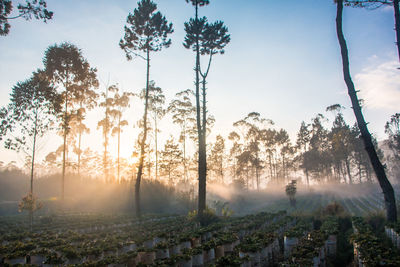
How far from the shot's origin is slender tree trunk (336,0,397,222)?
10.0 meters

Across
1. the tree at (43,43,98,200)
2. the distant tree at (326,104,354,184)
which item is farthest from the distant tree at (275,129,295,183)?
the tree at (43,43,98,200)

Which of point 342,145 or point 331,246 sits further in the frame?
point 342,145

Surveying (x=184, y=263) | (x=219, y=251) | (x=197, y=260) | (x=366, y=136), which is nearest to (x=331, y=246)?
(x=219, y=251)

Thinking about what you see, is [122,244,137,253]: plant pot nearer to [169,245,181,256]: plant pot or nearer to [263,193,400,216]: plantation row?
[169,245,181,256]: plant pot

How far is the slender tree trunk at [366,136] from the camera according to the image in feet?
32.9

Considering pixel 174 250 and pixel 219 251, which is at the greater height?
pixel 219 251

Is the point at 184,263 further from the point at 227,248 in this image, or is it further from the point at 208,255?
the point at 227,248

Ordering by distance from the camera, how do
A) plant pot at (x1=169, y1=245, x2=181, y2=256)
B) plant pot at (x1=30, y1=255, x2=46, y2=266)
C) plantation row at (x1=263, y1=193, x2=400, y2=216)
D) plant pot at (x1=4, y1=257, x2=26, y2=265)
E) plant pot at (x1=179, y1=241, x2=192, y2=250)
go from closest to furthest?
1. plant pot at (x1=4, y1=257, x2=26, y2=265)
2. plant pot at (x1=30, y1=255, x2=46, y2=266)
3. plant pot at (x1=169, y1=245, x2=181, y2=256)
4. plant pot at (x1=179, y1=241, x2=192, y2=250)
5. plantation row at (x1=263, y1=193, x2=400, y2=216)

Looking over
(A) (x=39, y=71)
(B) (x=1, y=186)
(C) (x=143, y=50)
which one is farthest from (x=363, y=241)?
(B) (x=1, y=186)

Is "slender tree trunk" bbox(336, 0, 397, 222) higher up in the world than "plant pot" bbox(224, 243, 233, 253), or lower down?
higher up

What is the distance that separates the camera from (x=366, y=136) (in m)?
10.5

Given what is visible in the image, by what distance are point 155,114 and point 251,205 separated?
62.2 ft

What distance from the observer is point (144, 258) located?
7.05 meters

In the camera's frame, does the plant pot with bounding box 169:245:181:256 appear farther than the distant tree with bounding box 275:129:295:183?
No
